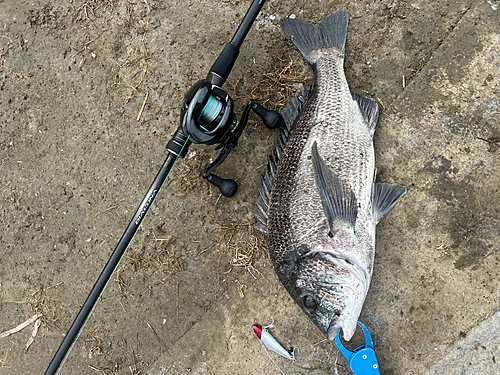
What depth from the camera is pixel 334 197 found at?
2270mm

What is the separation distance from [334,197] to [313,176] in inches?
8.9

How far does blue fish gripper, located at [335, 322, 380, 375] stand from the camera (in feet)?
8.38

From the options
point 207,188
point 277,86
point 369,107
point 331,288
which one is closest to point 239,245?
point 207,188

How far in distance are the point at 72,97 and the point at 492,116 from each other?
161 inches

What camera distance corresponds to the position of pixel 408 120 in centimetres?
278

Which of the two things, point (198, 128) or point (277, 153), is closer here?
point (198, 128)

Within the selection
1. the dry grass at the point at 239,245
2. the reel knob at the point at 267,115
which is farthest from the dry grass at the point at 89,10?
the dry grass at the point at 239,245

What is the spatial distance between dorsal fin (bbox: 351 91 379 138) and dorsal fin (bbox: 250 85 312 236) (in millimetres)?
443

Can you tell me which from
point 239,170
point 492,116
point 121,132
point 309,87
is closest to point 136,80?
point 121,132

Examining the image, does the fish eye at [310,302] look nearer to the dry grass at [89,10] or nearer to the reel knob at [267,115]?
the reel knob at [267,115]

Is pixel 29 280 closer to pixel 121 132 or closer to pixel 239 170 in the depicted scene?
pixel 121 132

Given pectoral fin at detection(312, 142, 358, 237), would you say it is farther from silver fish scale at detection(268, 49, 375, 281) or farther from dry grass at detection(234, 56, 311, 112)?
dry grass at detection(234, 56, 311, 112)

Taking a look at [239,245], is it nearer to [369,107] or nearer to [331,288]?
[331,288]

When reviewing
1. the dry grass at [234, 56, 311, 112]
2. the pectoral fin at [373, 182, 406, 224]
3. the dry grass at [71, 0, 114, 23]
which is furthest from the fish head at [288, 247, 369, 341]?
the dry grass at [71, 0, 114, 23]
